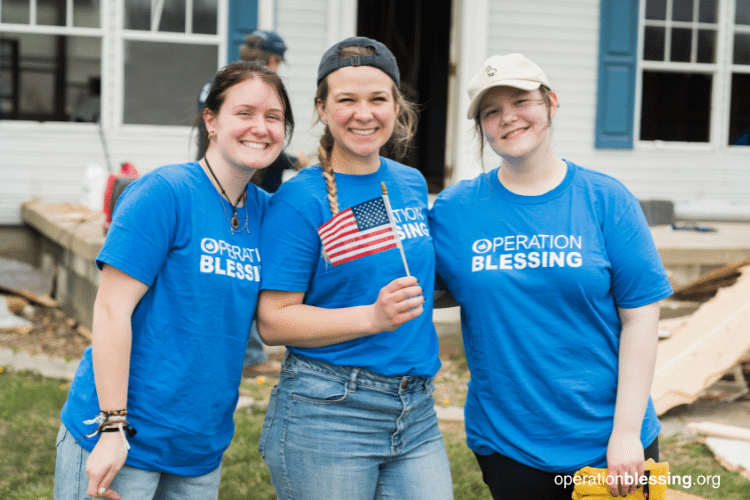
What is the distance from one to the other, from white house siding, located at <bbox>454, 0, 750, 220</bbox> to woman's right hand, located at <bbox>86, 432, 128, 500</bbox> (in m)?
6.95

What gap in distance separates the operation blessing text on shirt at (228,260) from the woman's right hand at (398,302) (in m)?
0.38

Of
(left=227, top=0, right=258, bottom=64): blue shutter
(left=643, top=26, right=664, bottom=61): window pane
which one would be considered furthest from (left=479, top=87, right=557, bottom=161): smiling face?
(left=643, top=26, right=664, bottom=61): window pane

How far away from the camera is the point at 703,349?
16.9 feet

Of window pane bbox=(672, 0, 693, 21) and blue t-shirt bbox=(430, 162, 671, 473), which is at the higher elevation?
window pane bbox=(672, 0, 693, 21)

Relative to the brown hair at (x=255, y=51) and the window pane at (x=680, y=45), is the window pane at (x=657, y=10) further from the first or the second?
the brown hair at (x=255, y=51)

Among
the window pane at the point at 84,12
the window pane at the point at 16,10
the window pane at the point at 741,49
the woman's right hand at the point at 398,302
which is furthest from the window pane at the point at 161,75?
the woman's right hand at the point at 398,302

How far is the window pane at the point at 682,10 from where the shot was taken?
8.82 m

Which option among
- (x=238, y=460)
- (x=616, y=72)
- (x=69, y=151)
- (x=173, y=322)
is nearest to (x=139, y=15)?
(x=69, y=151)

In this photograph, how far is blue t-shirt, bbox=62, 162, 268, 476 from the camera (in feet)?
6.11

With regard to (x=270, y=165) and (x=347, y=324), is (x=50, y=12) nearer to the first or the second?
(x=270, y=165)

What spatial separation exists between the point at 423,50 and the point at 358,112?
1006cm

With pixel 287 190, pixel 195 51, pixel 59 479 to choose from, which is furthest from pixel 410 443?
pixel 195 51

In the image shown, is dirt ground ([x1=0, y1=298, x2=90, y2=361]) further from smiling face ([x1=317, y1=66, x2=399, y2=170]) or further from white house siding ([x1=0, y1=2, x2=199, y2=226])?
smiling face ([x1=317, y1=66, x2=399, y2=170])

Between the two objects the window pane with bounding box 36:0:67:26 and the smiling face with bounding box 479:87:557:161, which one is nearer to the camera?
the smiling face with bounding box 479:87:557:161
